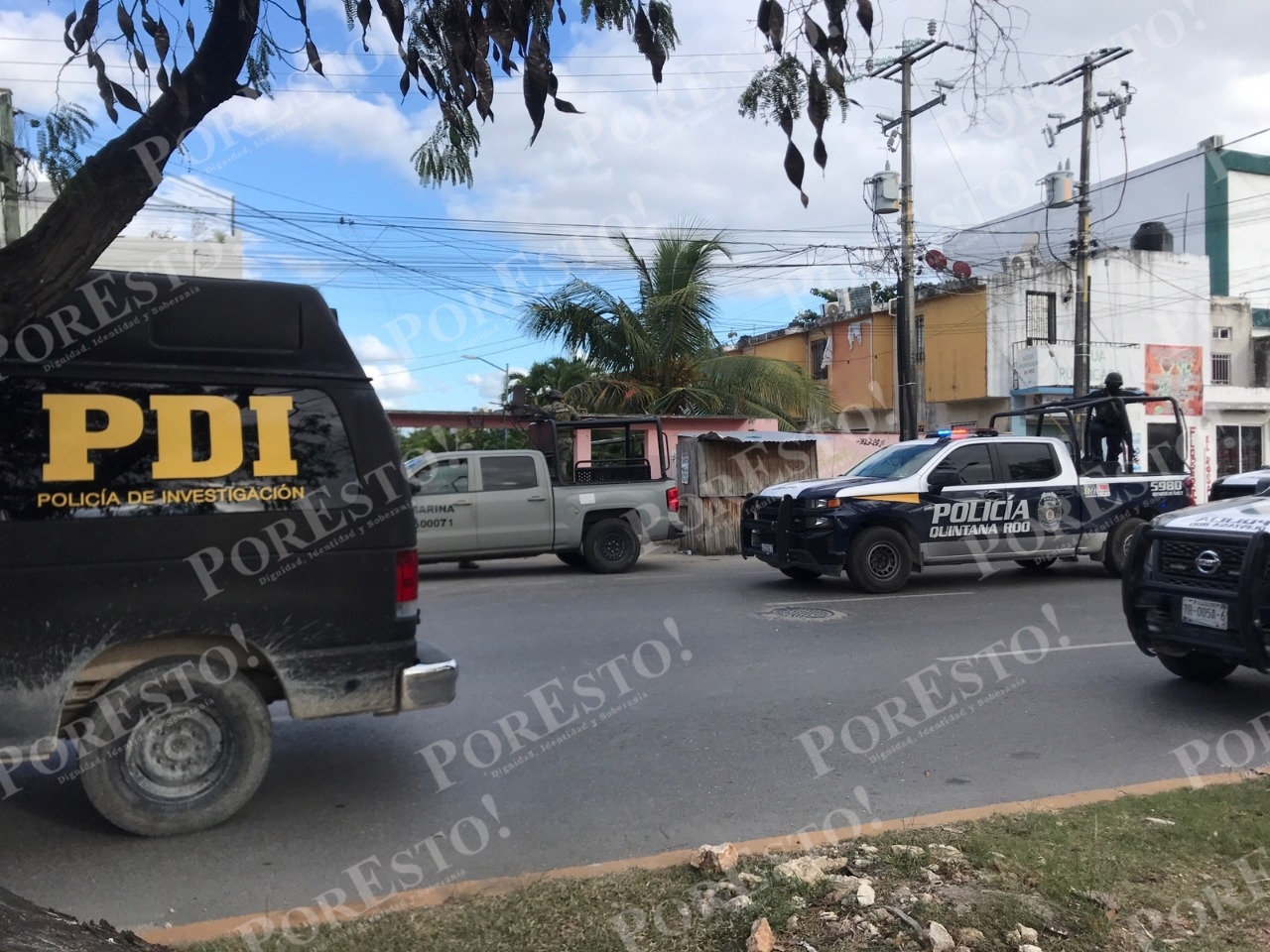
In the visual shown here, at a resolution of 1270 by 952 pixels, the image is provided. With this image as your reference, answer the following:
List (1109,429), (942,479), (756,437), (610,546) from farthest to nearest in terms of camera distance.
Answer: (756,437), (610,546), (1109,429), (942,479)

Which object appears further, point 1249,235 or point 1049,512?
Answer: point 1249,235

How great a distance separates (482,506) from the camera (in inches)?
533

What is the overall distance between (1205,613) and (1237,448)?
91.5ft

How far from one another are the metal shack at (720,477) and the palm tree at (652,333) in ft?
14.8

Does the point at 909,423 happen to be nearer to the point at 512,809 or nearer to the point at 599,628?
the point at 599,628

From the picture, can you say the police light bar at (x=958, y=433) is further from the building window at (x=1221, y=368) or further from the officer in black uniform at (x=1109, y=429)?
the building window at (x=1221, y=368)

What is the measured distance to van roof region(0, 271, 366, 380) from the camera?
4.45m

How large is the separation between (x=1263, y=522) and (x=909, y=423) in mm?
13578

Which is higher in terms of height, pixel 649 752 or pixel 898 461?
pixel 898 461

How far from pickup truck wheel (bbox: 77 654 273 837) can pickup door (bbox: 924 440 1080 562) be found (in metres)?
8.62

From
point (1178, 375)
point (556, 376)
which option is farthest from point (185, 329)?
point (1178, 375)

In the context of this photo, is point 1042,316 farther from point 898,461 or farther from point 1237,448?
point 898,461

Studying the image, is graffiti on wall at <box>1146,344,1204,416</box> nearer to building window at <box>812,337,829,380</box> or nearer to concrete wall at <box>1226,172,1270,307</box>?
concrete wall at <box>1226,172,1270,307</box>

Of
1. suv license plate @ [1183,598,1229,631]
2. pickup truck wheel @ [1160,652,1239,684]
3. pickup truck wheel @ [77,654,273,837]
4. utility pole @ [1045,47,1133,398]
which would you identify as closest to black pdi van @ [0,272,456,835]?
pickup truck wheel @ [77,654,273,837]
